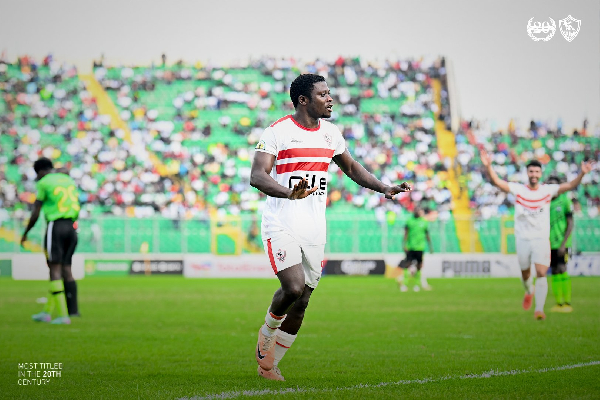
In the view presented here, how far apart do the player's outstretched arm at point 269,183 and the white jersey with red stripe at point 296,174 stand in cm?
9

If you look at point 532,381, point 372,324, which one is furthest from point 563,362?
point 372,324

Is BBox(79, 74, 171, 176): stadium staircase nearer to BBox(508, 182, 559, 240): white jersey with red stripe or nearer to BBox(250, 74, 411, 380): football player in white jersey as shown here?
BBox(508, 182, 559, 240): white jersey with red stripe

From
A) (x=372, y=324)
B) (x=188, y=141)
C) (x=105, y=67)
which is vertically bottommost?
(x=372, y=324)

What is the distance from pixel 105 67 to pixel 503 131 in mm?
17728

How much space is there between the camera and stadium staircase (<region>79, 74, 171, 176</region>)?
119ft

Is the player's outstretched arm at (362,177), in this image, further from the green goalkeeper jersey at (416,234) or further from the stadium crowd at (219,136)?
the stadium crowd at (219,136)

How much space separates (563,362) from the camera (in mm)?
8484

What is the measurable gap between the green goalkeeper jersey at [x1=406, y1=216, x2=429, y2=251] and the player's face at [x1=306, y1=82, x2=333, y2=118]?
16.5 m

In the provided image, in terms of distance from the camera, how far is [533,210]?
44.3 ft

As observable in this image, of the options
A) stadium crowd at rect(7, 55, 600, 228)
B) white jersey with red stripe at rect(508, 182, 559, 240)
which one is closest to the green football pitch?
white jersey with red stripe at rect(508, 182, 559, 240)

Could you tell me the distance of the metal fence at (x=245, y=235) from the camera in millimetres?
29203

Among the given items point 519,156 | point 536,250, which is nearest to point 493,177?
point 536,250

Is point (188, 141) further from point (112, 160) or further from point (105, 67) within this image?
point (105, 67)

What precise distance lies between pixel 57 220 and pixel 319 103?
7.31 m
